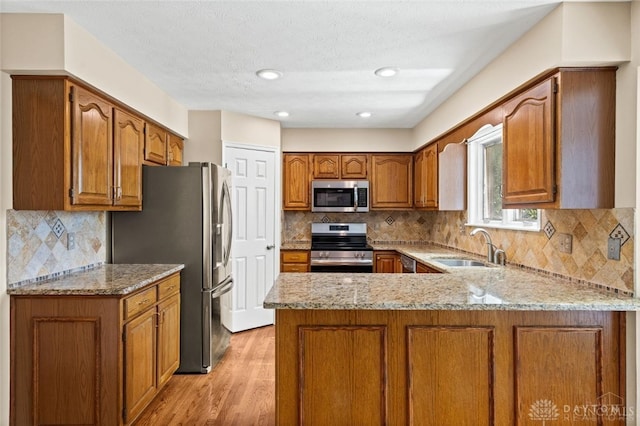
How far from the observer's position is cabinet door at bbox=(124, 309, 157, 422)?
86.9 inches

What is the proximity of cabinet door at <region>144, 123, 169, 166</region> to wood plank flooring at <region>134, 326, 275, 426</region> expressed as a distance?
1806mm

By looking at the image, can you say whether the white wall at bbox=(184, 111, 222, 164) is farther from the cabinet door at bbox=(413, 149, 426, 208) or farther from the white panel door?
the cabinet door at bbox=(413, 149, 426, 208)

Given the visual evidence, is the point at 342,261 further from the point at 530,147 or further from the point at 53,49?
the point at 53,49

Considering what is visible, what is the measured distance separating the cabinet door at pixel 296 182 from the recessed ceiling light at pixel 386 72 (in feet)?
6.91

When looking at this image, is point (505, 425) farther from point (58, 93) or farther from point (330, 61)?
point (58, 93)

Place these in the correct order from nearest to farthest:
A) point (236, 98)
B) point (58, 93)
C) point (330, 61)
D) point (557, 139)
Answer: point (557, 139)
point (58, 93)
point (330, 61)
point (236, 98)

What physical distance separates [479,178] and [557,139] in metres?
1.81

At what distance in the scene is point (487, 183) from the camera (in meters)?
3.63

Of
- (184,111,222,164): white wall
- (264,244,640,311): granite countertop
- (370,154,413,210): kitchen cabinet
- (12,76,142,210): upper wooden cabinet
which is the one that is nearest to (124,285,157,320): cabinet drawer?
(12,76,142,210): upper wooden cabinet

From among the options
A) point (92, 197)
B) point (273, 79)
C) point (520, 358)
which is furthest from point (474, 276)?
point (92, 197)

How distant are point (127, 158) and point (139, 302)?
107 centimetres

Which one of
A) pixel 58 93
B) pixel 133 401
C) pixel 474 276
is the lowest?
pixel 133 401

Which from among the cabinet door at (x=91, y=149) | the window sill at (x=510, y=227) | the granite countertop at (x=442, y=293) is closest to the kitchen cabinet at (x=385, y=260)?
the window sill at (x=510, y=227)

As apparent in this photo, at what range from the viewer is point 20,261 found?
7.14 feet
